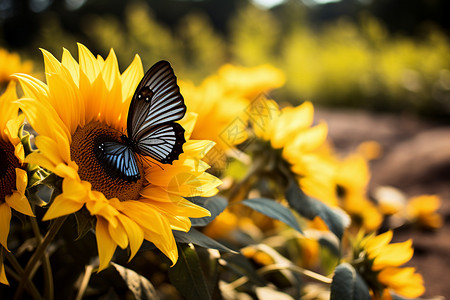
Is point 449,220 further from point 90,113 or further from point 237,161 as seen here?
point 90,113

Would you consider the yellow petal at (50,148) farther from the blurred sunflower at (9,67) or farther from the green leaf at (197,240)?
the blurred sunflower at (9,67)

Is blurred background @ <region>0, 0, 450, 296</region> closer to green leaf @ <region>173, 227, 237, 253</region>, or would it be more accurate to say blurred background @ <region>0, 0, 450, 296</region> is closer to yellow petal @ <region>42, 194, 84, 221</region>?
green leaf @ <region>173, 227, 237, 253</region>

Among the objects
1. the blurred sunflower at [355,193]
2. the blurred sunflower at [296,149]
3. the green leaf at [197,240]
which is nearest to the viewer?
the green leaf at [197,240]

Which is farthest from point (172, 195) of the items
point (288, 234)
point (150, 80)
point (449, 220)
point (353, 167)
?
point (449, 220)

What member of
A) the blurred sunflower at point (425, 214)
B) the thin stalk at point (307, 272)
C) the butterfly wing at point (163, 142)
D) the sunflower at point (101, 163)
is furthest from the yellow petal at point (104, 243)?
the blurred sunflower at point (425, 214)

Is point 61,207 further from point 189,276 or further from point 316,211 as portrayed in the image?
point 316,211

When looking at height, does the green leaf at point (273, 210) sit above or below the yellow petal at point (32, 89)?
below

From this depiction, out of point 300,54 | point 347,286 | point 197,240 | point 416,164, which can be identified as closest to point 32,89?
point 197,240
